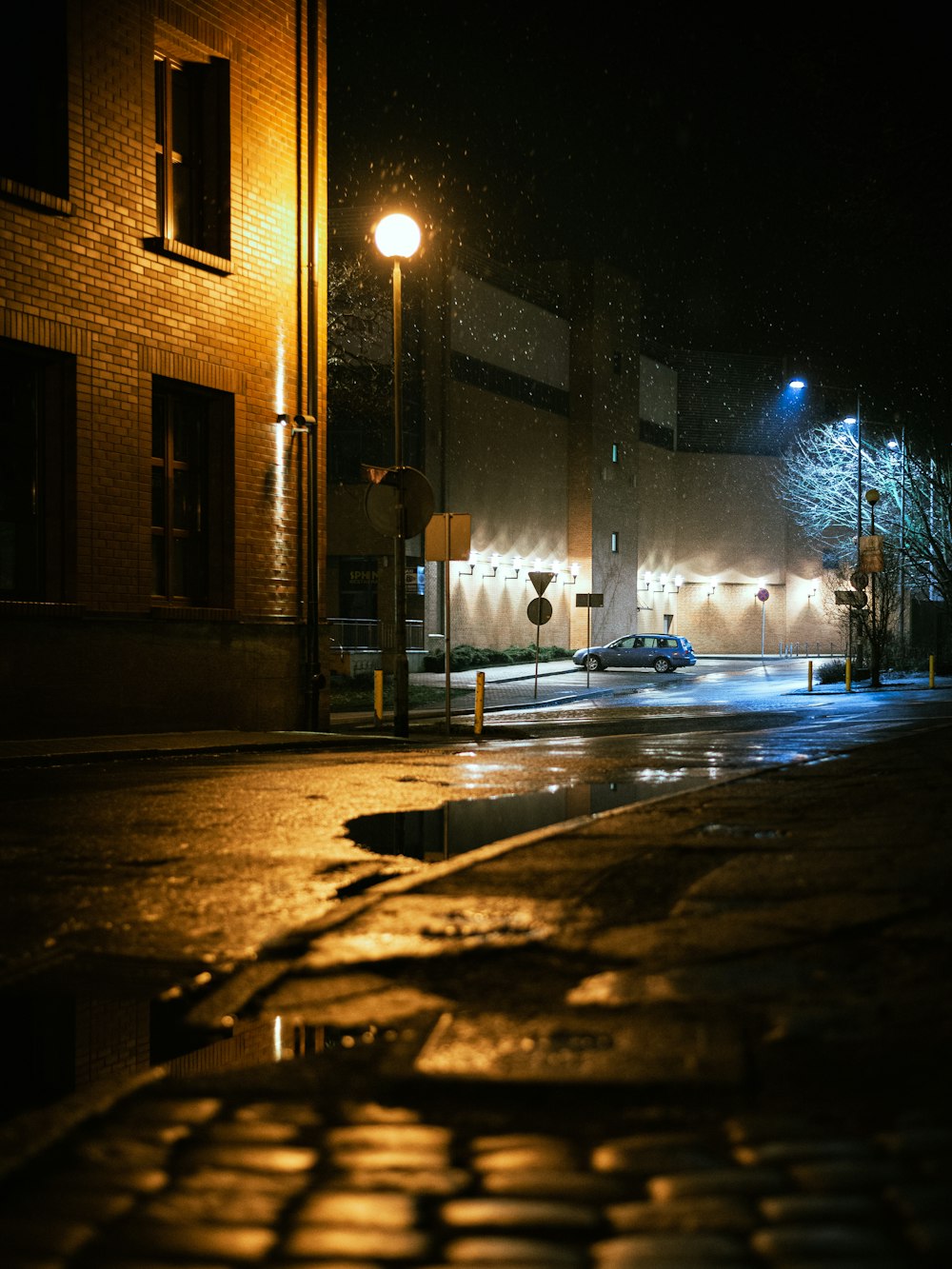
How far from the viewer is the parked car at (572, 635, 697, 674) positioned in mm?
50812

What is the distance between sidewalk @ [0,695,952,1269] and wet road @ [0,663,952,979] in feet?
2.56

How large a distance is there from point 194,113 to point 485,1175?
58.6ft

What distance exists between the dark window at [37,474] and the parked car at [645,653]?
3574cm

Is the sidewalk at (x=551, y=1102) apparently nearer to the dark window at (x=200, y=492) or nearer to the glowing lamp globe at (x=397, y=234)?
the glowing lamp globe at (x=397, y=234)

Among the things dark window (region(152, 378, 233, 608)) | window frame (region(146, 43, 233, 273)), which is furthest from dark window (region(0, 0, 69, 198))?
dark window (region(152, 378, 233, 608))

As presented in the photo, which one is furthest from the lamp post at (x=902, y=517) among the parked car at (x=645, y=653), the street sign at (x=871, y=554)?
the street sign at (x=871, y=554)

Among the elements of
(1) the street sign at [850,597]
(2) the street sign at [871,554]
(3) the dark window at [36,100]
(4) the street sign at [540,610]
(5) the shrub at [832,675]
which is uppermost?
(3) the dark window at [36,100]

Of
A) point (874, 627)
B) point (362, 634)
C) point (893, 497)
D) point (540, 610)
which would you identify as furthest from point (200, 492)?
point (893, 497)

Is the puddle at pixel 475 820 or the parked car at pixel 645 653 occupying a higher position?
the parked car at pixel 645 653

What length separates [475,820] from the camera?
9781 mm

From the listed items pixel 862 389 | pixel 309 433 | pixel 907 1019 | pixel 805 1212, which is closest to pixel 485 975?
pixel 907 1019

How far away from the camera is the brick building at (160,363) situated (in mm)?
15938

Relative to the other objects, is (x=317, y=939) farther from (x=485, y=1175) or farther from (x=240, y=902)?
(x=485, y=1175)

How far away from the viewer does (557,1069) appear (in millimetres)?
3852
